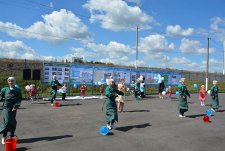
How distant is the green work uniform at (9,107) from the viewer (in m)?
7.77

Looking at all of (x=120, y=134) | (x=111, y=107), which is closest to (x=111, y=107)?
(x=111, y=107)

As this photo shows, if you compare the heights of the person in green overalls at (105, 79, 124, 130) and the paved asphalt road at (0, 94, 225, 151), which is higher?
the person in green overalls at (105, 79, 124, 130)

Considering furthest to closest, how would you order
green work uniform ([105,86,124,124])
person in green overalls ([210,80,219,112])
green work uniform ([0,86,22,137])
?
person in green overalls ([210,80,219,112]) < green work uniform ([105,86,124,124]) < green work uniform ([0,86,22,137])

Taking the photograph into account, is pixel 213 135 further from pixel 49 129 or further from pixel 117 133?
pixel 49 129

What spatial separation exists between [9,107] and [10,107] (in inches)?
1.0

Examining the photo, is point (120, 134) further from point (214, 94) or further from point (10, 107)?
point (214, 94)

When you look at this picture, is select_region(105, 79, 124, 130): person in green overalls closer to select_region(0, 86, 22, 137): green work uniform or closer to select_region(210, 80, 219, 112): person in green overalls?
select_region(0, 86, 22, 137): green work uniform

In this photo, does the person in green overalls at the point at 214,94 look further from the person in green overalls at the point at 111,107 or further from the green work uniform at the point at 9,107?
the green work uniform at the point at 9,107

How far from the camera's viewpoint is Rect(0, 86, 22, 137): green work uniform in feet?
25.5

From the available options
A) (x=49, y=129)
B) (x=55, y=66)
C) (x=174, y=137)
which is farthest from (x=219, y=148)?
(x=55, y=66)

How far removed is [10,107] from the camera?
311 inches

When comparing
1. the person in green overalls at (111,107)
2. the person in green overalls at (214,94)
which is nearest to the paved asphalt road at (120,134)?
the person in green overalls at (111,107)

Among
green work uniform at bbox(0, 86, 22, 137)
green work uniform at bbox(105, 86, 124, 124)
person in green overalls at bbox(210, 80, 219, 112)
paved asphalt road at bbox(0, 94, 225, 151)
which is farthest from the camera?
person in green overalls at bbox(210, 80, 219, 112)

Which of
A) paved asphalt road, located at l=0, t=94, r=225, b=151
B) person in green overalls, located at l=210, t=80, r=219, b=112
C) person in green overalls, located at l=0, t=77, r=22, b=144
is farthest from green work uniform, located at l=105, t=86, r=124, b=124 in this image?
person in green overalls, located at l=210, t=80, r=219, b=112
